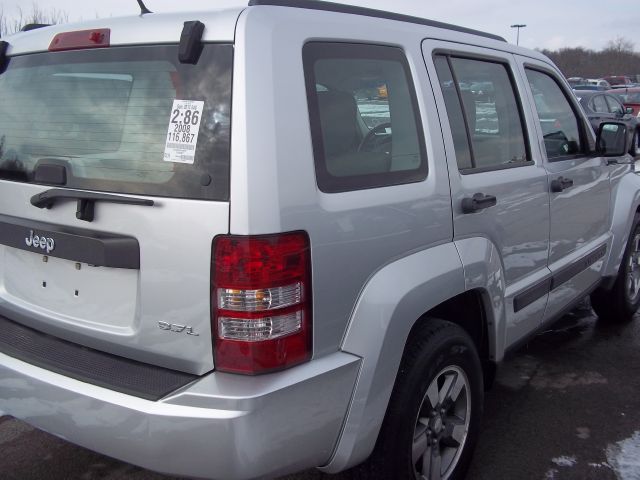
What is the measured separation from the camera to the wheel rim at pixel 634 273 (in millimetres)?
4824

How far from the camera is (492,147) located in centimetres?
303

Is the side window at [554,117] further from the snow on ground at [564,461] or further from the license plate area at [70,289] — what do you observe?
the license plate area at [70,289]

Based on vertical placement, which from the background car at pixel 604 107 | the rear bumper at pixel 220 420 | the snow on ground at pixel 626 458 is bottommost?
the snow on ground at pixel 626 458

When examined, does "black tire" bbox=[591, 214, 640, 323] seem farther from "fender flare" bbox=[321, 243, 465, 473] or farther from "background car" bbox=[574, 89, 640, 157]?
"background car" bbox=[574, 89, 640, 157]

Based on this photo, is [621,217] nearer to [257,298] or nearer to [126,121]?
[257,298]

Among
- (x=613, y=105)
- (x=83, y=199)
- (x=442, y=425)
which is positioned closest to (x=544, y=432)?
(x=442, y=425)

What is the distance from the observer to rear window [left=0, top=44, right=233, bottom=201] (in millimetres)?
1934

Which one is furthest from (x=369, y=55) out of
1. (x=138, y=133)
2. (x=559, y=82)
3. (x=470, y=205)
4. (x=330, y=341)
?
(x=559, y=82)

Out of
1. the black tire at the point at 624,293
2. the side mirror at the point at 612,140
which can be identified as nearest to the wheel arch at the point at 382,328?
the side mirror at the point at 612,140

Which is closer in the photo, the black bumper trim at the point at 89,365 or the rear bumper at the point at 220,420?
the rear bumper at the point at 220,420

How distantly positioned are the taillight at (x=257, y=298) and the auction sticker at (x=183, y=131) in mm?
313

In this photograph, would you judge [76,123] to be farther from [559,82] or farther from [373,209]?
[559,82]

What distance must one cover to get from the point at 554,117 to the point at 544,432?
71.9 inches

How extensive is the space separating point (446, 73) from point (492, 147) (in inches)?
19.3
